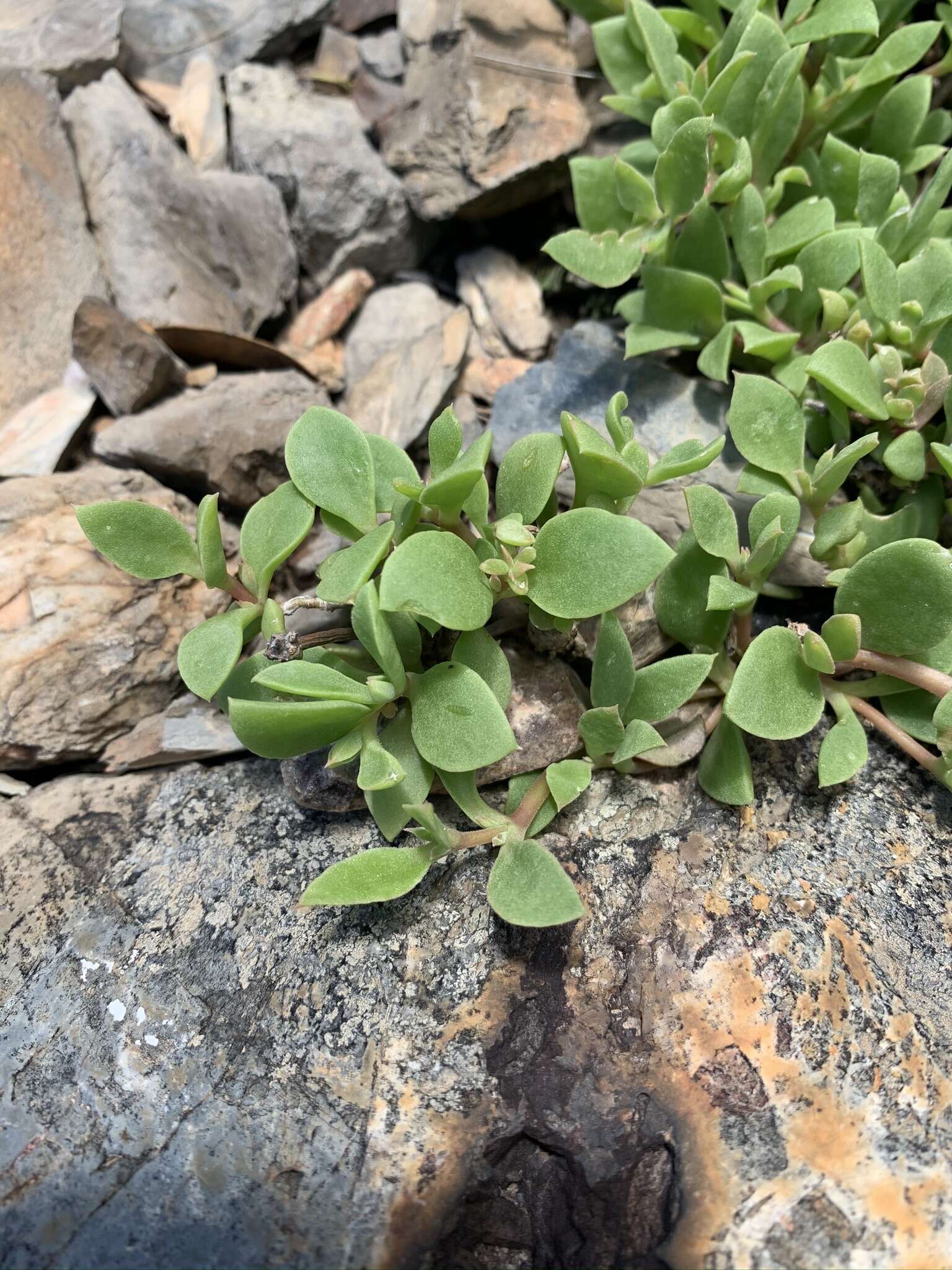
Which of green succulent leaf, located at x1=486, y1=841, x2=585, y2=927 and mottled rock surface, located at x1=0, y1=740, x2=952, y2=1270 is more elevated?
green succulent leaf, located at x1=486, y1=841, x2=585, y2=927

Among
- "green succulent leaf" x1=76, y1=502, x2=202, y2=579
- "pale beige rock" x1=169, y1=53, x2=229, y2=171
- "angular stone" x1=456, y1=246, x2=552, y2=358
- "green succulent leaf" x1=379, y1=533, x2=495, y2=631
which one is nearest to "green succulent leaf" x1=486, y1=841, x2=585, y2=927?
"green succulent leaf" x1=379, y1=533, x2=495, y2=631

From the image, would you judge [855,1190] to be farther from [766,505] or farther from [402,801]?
[766,505]

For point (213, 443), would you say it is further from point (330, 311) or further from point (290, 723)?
point (290, 723)

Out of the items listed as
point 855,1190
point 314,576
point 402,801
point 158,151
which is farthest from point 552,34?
point 855,1190

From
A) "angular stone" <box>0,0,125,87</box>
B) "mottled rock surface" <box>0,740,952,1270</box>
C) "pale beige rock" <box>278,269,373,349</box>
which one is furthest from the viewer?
"pale beige rock" <box>278,269,373,349</box>

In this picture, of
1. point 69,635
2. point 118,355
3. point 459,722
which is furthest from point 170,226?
point 459,722

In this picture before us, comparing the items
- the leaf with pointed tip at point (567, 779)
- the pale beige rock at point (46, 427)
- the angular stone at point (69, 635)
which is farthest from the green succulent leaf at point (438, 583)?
the pale beige rock at point (46, 427)

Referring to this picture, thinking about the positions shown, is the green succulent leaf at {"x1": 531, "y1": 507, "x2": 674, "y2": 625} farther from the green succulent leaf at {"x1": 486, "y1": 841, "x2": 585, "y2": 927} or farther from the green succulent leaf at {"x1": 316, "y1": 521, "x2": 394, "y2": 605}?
the green succulent leaf at {"x1": 486, "y1": 841, "x2": 585, "y2": 927}

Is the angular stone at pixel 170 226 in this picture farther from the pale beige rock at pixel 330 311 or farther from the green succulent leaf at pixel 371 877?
the green succulent leaf at pixel 371 877
